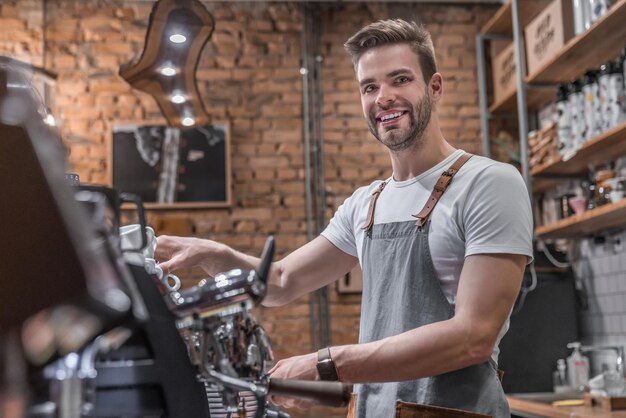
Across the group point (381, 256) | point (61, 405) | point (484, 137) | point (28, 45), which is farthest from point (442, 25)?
point (61, 405)

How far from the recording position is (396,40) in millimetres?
1891

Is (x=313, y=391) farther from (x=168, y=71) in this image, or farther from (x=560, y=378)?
(x=560, y=378)

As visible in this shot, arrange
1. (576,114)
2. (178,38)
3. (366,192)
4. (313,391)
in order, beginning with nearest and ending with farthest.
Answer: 1. (313,391)
2. (366,192)
3. (178,38)
4. (576,114)

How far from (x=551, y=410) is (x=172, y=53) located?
2.13 metres

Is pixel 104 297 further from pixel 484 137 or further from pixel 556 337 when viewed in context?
pixel 484 137

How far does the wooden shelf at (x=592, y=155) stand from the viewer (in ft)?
12.0

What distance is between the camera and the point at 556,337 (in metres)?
4.44

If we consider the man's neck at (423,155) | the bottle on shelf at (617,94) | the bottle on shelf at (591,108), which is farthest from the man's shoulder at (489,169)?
the bottle on shelf at (591,108)

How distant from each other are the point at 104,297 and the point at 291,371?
0.75m

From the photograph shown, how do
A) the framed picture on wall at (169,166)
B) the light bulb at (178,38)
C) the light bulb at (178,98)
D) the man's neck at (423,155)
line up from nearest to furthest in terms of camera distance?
the man's neck at (423,155), the light bulb at (178,38), the light bulb at (178,98), the framed picture on wall at (169,166)

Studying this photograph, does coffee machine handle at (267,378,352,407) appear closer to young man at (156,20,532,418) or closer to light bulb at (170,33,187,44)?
young man at (156,20,532,418)

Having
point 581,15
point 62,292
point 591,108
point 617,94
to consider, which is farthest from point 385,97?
point 581,15

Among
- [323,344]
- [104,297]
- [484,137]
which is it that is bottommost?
[323,344]

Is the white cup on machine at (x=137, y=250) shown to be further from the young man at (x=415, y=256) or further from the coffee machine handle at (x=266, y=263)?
the young man at (x=415, y=256)
